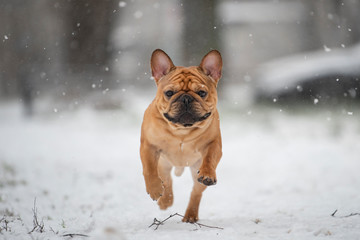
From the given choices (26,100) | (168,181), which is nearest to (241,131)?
(168,181)

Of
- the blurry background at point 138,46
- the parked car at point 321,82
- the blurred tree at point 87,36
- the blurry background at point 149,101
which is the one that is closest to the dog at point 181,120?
the blurry background at point 149,101

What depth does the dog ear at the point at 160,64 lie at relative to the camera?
9.11 ft

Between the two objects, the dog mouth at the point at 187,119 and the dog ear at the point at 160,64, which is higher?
the dog ear at the point at 160,64

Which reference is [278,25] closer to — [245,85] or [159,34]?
[245,85]

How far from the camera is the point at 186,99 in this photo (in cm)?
260

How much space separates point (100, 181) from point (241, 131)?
5267mm

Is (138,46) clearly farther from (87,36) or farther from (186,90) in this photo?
(186,90)

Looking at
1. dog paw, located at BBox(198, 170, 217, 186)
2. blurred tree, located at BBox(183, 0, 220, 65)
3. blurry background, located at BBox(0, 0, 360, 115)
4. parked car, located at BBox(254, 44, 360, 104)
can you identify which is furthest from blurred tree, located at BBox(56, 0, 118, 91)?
dog paw, located at BBox(198, 170, 217, 186)

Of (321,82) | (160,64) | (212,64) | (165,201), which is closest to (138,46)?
(321,82)

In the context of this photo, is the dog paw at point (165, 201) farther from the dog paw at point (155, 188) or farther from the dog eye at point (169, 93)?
the dog eye at point (169, 93)

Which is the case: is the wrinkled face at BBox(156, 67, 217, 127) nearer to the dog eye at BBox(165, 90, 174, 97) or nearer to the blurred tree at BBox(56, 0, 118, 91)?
the dog eye at BBox(165, 90, 174, 97)

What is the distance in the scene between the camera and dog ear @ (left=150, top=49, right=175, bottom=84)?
2.78 m

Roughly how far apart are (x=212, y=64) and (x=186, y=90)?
304mm

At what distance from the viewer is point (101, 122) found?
41.3 ft
